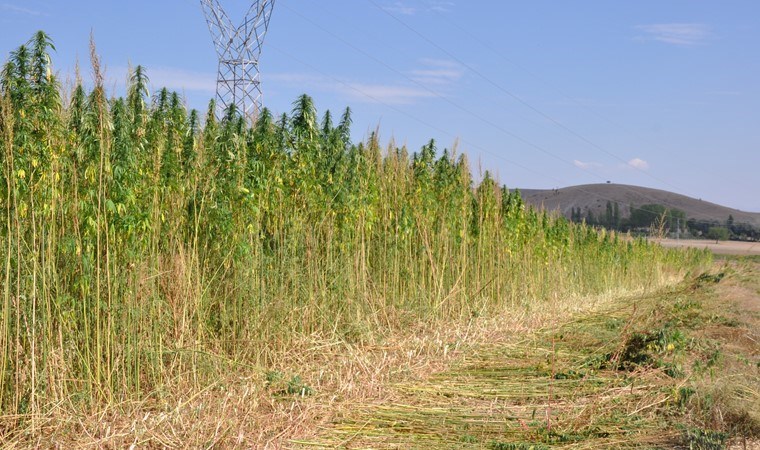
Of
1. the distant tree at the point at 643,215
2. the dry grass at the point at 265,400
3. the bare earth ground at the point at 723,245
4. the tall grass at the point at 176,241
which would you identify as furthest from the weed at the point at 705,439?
the distant tree at the point at 643,215

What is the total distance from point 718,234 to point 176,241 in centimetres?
8552

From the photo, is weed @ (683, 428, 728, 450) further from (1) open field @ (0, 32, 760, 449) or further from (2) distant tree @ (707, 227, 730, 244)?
(2) distant tree @ (707, 227, 730, 244)

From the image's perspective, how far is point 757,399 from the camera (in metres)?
6.42

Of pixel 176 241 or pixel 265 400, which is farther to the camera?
pixel 176 241

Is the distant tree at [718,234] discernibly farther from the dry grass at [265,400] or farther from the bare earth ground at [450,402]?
the dry grass at [265,400]

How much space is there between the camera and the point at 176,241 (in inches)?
277

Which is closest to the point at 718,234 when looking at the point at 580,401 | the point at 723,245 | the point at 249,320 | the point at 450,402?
the point at 723,245

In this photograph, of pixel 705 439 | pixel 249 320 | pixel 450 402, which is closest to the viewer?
pixel 705 439

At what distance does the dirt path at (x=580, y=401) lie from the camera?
19.6ft

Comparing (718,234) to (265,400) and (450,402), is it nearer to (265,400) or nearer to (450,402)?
(450,402)

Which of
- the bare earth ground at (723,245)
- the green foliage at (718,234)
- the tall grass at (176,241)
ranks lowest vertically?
the tall grass at (176,241)

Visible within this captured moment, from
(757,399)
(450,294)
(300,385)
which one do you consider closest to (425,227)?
(450,294)

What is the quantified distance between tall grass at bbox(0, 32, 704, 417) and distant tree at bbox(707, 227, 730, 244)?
78.4m

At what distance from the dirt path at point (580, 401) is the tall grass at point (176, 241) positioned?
54.6 inches
